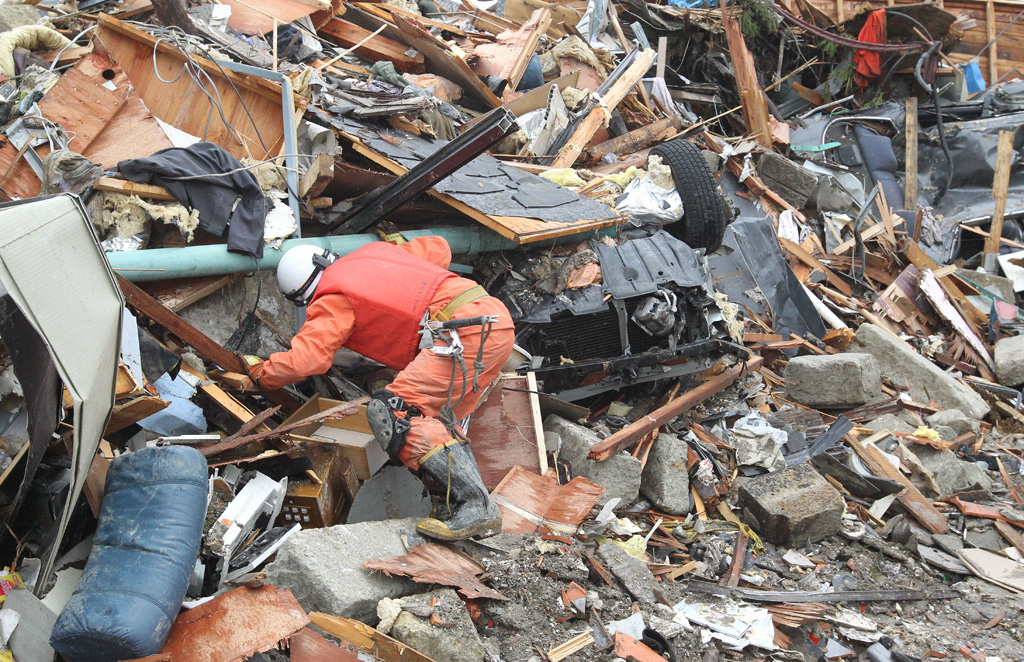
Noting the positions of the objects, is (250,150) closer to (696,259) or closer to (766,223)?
(696,259)

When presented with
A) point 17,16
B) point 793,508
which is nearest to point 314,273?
point 793,508

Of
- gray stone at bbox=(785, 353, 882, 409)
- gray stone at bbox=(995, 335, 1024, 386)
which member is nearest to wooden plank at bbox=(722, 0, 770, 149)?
gray stone at bbox=(995, 335, 1024, 386)

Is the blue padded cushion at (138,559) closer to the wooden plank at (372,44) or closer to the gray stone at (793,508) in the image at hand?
the gray stone at (793,508)

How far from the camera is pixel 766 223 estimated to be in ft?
25.9

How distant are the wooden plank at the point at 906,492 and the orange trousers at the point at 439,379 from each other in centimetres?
339

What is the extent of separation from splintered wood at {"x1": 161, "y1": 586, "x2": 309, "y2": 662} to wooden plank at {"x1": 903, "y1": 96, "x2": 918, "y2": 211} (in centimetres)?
998

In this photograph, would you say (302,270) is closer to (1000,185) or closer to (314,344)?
(314,344)

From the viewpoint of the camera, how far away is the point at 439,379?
4039 mm

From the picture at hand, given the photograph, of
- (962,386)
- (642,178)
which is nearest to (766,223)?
(642,178)

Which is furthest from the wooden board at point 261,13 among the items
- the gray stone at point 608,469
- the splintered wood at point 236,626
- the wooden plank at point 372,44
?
the splintered wood at point 236,626

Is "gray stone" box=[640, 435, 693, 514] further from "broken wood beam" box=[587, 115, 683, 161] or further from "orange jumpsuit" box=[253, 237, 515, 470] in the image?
"broken wood beam" box=[587, 115, 683, 161]

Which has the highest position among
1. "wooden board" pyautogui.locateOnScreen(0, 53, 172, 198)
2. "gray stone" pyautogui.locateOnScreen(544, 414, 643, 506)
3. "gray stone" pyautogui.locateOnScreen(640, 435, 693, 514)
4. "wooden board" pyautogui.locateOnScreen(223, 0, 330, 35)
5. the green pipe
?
"wooden board" pyautogui.locateOnScreen(223, 0, 330, 35)

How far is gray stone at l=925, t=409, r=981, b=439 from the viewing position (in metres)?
6.65

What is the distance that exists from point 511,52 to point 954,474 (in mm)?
5849
